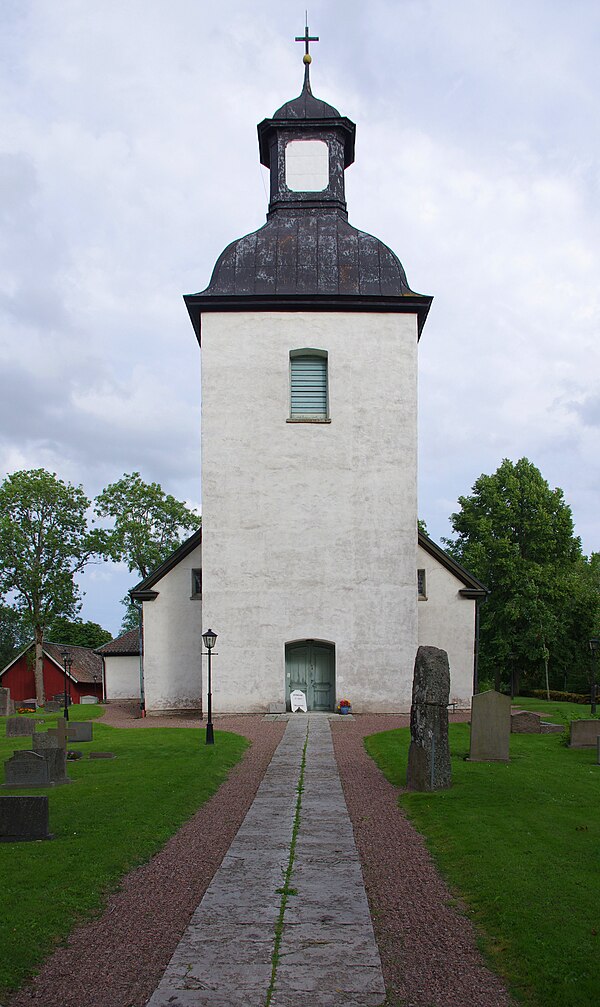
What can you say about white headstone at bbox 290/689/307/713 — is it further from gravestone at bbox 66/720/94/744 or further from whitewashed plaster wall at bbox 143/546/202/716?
gravestone at bbox 66/720/94/744

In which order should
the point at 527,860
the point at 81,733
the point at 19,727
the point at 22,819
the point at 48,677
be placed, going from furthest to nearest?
1. the point at 48,677
2. the point at 19,727
3. the point at 81,733
4. the point at 22,819
5. the point at 527,860

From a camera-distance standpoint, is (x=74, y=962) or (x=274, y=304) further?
(x=274, y=304)

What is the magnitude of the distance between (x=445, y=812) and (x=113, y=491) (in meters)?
51.3

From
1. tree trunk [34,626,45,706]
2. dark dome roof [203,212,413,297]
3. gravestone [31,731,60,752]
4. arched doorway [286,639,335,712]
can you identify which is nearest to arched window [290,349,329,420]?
dark dome roof [203,212,413,297]

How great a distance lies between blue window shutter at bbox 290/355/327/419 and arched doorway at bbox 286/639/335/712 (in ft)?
23.9

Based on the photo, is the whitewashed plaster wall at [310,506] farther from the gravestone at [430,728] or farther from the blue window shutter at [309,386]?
the gravestone at [430,728]

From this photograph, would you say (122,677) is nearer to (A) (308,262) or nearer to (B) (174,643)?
(B) (174,643)

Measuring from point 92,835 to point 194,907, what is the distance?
9.86 ft

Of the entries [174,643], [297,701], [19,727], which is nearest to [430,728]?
[297,701]

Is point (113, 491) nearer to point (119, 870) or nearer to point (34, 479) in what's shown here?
point (34, 479)

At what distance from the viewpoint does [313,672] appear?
1081 inches

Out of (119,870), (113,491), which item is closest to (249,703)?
(119,870)

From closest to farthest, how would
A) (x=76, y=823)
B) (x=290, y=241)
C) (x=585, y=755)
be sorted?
(x=76, y=823)
(x=585, y=755)
(x=290, y=241)

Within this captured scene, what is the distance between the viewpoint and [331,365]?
90.7ft
